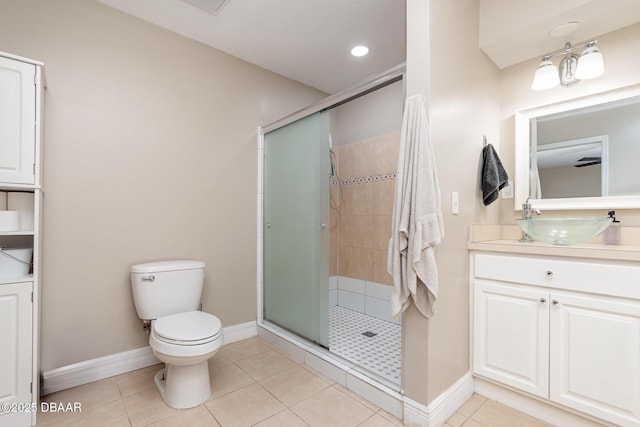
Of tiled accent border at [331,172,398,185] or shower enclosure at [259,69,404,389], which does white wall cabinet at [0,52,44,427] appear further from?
tiled accent border at [331,172,398,185]

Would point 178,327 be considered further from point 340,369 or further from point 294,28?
point 294,28

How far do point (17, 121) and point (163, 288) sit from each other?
1.12 meters

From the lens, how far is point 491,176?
6.09 ft

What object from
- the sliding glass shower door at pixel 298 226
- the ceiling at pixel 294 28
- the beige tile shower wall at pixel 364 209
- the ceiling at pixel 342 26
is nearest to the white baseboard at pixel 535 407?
the sliding glass shower door at pixel 298 226

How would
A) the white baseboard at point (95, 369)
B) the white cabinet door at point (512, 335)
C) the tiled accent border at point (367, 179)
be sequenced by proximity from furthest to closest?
the tiled accent border at point (367, 179) < the white baseboard at point (95, 369) < the white cabinet door at point (512, 335)

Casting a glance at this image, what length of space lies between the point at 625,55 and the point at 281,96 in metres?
2.36

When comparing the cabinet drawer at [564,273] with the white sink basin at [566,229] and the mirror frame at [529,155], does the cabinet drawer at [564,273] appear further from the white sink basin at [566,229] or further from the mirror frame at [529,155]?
the mirror frame at [529,155]

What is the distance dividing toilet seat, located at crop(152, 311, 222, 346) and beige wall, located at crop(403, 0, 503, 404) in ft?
3.41

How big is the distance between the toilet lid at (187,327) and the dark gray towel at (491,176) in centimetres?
176

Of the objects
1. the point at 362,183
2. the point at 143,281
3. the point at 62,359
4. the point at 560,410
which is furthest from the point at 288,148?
the point at 560,410

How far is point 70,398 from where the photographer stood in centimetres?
174

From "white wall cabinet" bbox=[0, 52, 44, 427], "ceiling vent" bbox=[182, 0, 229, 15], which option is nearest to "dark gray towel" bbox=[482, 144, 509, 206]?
"ceiling vent" bbox=[182, 0, 229, 15]

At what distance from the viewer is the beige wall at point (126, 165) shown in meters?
1.81

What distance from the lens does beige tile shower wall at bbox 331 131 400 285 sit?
298 cm
